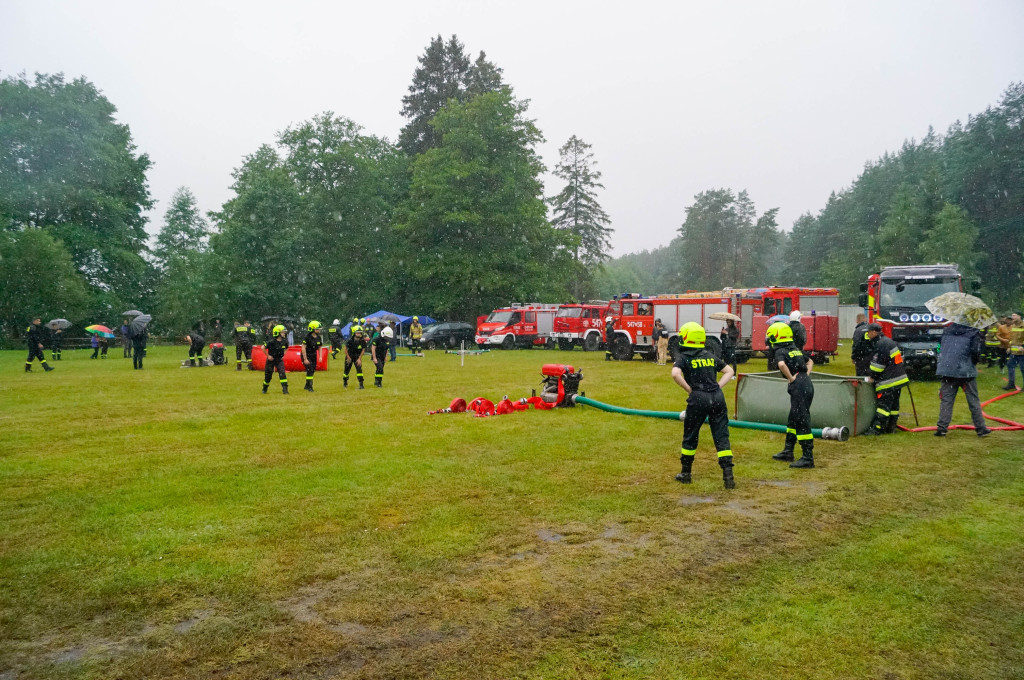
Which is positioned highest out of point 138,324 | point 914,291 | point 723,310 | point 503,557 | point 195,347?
point 914,291

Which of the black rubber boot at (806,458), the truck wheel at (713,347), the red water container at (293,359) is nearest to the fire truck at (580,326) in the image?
the red water container at (293,359)

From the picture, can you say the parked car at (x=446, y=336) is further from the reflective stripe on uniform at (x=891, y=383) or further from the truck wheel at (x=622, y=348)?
the reflective stripe on uniform at (x=891, y=383)

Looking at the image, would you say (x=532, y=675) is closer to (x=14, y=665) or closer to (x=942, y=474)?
(x=14, y=665)

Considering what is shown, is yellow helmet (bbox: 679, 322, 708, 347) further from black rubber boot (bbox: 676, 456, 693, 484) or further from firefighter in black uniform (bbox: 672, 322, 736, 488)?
black rubber boot (bbox: 676, 456, 693, 484)

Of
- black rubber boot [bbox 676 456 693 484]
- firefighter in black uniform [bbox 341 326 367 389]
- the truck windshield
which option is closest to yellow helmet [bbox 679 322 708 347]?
black rubber boot [bbox 676 456 693 484]

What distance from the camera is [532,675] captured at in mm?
3762

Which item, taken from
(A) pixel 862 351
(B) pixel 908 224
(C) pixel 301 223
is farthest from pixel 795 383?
(B) pixel 908 224

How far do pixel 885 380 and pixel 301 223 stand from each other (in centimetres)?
4341

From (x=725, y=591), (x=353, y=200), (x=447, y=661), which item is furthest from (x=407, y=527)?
(x=353, y=200)

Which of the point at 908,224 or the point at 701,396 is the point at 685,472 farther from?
the point at 908,224

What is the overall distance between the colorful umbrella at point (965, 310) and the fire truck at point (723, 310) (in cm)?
935

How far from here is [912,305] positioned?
18562mm

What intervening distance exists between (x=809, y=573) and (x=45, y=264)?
46395mm

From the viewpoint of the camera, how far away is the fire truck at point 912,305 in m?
17.8
